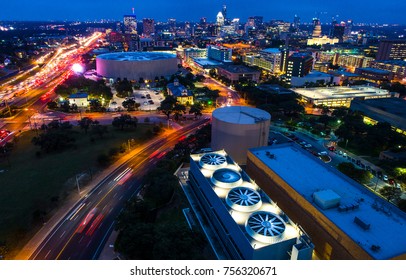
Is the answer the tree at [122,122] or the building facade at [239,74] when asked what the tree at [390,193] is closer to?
the tree at [122,122]

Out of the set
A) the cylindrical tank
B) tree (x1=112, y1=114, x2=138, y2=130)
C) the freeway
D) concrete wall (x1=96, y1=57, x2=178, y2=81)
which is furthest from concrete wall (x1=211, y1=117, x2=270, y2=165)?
concrete wall (x1=96, y1=57, x2=178, y2=81)

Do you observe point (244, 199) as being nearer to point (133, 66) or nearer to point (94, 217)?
point (94, 217)

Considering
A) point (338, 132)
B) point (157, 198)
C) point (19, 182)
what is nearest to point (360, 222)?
point (157, 198)

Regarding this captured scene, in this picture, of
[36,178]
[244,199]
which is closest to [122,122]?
[36,178]

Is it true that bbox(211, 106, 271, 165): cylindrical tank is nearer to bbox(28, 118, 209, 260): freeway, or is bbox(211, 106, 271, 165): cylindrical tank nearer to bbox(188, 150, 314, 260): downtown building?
bbox(188, 150, 314, 260): downtown building

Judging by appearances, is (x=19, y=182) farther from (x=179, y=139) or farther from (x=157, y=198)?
(x=179, y=139)

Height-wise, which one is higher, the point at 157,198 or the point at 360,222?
the point at 360,222
